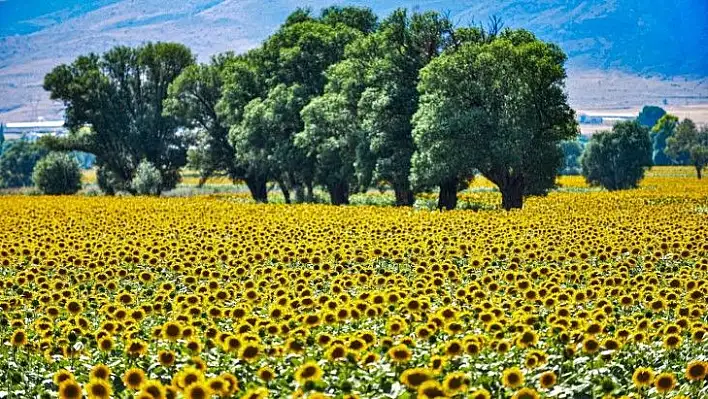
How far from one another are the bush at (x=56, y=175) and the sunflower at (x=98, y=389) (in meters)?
67.4

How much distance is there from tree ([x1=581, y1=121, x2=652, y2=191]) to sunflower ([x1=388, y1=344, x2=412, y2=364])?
261ft

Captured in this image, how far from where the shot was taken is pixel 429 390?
312 inches

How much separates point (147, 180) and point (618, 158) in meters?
39.7

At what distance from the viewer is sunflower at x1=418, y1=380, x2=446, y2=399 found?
7.89 meters

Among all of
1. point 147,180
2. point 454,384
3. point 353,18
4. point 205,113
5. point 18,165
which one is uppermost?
point 353,18

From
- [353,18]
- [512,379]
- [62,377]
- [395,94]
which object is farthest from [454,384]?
[353,18]

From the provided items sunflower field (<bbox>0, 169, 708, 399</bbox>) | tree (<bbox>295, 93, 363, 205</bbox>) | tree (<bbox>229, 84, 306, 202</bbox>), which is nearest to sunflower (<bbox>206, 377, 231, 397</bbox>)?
sunflower field (<bbox>0, 169, 708, 399</bbox>)

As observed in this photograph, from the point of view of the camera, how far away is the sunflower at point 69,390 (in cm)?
831

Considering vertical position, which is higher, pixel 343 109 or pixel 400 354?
pixel 343 109

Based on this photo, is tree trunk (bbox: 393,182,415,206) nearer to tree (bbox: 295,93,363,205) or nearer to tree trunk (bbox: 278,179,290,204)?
tree (bbox: 295,93,363,205)

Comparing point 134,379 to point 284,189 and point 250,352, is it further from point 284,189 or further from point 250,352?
point 284,189

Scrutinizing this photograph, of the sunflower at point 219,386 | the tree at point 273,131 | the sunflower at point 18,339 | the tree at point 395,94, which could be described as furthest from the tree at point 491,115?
the sunflower at point 219,386

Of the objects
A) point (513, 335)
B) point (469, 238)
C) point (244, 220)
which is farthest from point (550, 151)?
point (513, 335)

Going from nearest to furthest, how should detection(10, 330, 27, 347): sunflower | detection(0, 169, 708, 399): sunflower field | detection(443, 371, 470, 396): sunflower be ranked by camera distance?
detection(443, 371, 470, 396): sunflower < detection(0, 169, 708, 399): sunflower field < detection(10, 330, 27, 347): sunflower
